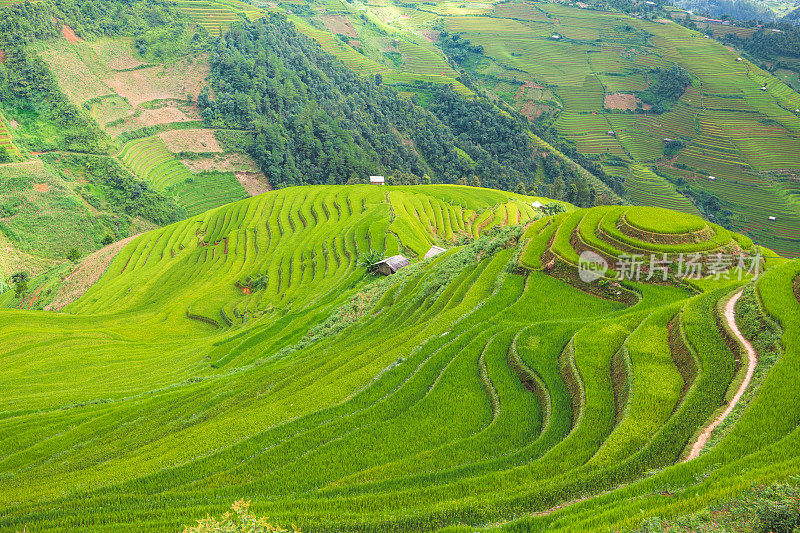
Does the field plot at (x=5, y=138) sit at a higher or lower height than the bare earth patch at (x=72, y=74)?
lower

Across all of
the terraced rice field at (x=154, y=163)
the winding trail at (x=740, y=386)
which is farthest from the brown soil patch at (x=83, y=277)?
the winding trail at (x=740, y=386)

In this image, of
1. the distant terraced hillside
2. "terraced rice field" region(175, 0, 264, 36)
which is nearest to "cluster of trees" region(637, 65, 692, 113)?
"terraced rice field" region(175, 0, 264, 36)

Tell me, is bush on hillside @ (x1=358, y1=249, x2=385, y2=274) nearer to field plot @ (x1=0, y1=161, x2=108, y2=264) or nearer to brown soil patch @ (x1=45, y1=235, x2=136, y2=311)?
brown soil patch @ (x1=45, y1=235, x2=136, y2=311)

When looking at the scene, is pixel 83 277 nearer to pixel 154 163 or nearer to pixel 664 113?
pixel 154 163

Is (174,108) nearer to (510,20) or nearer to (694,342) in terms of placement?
(694,342)

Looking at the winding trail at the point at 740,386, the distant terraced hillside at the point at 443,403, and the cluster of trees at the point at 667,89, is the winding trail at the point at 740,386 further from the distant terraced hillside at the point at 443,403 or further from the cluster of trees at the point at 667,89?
the cluster of trees at the point at 667,89

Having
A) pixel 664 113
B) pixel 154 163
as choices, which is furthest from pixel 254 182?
pixel 664 113
